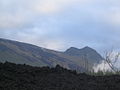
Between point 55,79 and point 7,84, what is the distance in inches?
68.2

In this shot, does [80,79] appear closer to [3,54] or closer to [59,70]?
[59,70]

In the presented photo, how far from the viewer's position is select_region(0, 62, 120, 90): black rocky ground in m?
9.15

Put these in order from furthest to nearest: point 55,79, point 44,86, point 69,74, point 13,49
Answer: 1. point 13,49
2. point 69,74
3. point 55,79
4. point 44,86

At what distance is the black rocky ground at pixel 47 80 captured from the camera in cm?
915

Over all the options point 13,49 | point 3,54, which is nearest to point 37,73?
point 3,54

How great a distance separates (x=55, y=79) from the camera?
10117mm

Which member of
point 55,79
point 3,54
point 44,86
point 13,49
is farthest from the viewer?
point 13,49

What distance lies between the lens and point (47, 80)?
32.5 feet

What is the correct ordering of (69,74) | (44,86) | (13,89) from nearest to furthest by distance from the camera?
(13,89) → (44,86) → (69,74)

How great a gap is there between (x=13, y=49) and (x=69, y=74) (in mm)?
186955

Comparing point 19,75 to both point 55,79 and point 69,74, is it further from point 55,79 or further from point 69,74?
point 69,74

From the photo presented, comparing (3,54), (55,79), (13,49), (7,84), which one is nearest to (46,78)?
(55,79)

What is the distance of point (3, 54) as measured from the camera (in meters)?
180

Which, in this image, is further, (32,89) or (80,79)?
(80,79)
